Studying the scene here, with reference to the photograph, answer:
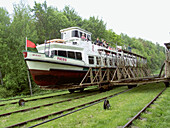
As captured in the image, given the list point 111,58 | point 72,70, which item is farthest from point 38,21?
point 72,70

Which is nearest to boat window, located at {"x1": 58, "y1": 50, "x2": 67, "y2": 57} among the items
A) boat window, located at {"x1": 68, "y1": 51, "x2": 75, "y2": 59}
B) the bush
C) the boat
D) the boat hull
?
the boat

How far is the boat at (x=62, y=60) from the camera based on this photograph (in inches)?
436

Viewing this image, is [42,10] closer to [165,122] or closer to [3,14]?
[3,14]

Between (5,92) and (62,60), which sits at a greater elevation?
(62,60)

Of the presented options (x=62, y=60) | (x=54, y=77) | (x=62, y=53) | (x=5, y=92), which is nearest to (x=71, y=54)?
(x=62, y=53)

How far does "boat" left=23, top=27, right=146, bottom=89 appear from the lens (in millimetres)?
11078

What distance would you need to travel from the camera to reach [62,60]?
12.0 meters

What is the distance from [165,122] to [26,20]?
28084mm

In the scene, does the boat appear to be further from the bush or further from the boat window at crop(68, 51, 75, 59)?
the bush

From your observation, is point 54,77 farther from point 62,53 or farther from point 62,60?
point 62,53

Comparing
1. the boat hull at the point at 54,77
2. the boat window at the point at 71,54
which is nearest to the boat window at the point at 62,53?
the boat window at the point at 71,54

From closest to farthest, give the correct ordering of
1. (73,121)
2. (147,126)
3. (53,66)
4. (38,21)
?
1. (147,126)
2. (73,121)
3. (53,66)
4. (38,21)

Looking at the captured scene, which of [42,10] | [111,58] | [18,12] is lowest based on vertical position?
[111,58]

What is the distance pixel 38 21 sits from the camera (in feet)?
106
